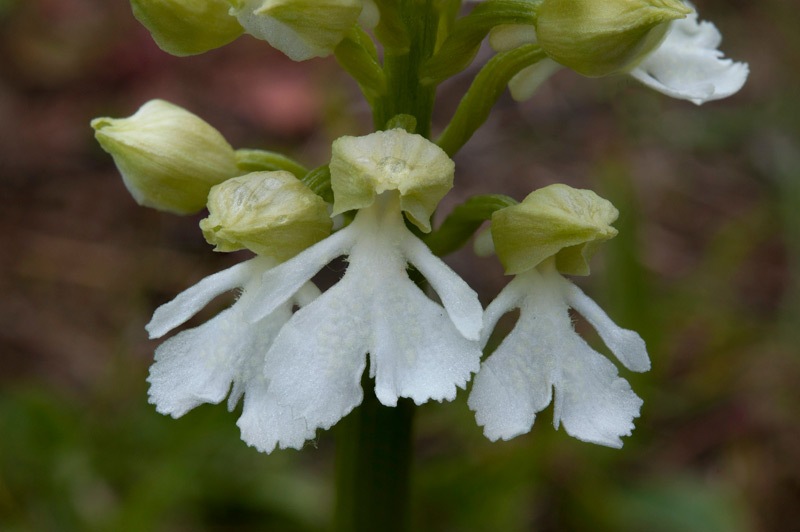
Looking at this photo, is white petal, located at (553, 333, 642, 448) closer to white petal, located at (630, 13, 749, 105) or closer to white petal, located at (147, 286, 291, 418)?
white petal, located at (147, 286, 291, 418)

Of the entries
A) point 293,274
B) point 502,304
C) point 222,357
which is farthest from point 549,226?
point 222,357

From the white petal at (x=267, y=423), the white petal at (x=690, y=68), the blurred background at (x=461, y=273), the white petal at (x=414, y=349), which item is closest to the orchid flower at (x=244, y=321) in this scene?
the white petal at (x=267, y=423)

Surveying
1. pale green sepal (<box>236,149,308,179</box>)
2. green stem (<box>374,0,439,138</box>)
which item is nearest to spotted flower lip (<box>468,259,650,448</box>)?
green stem (<box>374,0,439,138</box>)

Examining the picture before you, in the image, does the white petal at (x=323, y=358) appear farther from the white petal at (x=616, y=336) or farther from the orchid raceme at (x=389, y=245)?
the white petal at (x=616, y=336)

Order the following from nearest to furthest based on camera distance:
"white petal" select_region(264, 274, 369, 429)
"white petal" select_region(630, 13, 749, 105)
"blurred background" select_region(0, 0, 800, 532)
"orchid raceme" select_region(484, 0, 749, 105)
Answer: "white petal" select_region(264, 274, 369, 429) < "orchid raceme" select_region(484, 0, 749, 105) < "white petal" select_region(630, 13, 749, 105) < "blurred background" select_region(0, 0, 800, 532)

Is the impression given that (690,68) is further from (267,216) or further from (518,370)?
(267,216)

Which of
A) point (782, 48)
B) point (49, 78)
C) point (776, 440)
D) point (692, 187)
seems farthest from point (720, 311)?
point (49, 78)

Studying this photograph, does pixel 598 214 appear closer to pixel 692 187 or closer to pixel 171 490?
pixel 171 490
